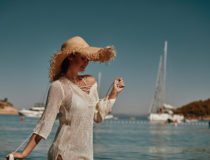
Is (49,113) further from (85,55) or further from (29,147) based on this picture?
(85,55)

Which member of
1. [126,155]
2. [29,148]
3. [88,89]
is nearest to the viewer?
[29,148]

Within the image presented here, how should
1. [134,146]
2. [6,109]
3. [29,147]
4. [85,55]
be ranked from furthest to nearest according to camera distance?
[6,109] < [134,146] < [85,55] < [29,147]

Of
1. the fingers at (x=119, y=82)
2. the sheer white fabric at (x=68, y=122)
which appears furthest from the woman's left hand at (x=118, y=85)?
the sheer white fabric at (x=68, y=122)

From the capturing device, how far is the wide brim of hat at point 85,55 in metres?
2.40

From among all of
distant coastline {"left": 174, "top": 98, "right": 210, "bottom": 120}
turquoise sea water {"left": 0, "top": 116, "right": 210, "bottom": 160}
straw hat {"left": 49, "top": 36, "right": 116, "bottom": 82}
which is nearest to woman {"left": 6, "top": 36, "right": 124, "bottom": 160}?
straw hat {"left": 49, "top": 36, "right": 116, "bottom": 82}

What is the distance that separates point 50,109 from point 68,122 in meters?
0.11

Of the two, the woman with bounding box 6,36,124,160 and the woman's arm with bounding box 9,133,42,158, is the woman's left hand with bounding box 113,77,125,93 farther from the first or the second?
the woman's arm with bounding box 9,133,42,158

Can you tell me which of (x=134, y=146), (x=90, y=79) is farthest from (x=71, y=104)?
(x=134, y=146)

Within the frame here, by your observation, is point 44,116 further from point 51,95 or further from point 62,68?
point 62,68

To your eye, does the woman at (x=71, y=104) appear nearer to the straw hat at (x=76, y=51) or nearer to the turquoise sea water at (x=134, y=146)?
the straw hat at (x=76, y=51)

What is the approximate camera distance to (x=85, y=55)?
7.86 feet

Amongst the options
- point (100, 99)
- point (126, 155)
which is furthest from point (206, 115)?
point (100, 99)

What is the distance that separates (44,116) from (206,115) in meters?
139

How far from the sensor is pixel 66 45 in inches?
97.0
